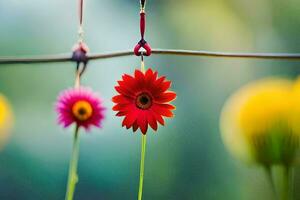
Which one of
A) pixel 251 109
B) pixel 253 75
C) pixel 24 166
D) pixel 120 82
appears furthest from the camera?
pixel 24 166

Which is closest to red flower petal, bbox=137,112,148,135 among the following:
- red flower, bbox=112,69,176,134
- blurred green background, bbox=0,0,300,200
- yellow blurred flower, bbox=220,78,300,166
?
red flower, bbox=112,69,176,134

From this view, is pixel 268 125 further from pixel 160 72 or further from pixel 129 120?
pixel 160 72

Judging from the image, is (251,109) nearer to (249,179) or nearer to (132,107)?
(132,107)

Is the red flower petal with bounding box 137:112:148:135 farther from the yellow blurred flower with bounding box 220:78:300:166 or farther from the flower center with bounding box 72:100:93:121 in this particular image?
the yellow blurred flower with bounding box 220:78:300:166

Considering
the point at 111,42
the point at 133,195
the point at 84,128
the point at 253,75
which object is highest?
the point at 111,42

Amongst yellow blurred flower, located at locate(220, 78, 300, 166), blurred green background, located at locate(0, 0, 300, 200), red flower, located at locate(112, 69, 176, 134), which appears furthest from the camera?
blurred green background, located at locate(0, 0, 300, 200)

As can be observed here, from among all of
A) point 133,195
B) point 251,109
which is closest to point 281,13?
point 133,195
